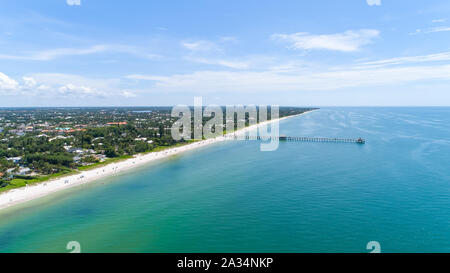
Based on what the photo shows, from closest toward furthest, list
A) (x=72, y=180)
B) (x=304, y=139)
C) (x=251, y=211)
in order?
(x=251, y=211), (x=72, y=180), (x=304, y=139)

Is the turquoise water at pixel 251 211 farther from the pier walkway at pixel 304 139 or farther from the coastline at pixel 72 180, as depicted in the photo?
the pier walkway at pixel 304 139

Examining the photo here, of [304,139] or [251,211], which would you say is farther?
[304,139]

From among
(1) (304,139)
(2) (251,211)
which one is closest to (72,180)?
(2) (251,211)

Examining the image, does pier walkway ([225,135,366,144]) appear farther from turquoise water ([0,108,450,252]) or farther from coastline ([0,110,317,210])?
coastline ([0,110,317,210])

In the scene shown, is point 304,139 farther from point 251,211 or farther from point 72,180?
point 72,180

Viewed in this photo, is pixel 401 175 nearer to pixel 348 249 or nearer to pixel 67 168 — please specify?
pixel 348 249

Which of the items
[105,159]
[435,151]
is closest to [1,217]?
[105,159]

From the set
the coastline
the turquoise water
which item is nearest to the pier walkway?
the turquoise water

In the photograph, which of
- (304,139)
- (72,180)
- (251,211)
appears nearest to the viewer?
(251,211)
